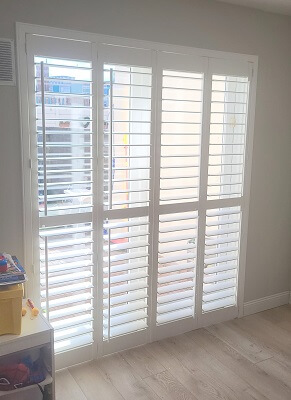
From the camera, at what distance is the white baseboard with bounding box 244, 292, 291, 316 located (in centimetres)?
334

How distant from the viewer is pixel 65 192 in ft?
7.71

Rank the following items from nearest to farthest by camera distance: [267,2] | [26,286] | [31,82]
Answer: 1. [31,82]
2. [26,286]
3. [267,2]

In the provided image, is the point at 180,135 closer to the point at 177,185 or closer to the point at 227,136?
the point at 177,185

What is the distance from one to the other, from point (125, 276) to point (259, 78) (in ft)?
5.68

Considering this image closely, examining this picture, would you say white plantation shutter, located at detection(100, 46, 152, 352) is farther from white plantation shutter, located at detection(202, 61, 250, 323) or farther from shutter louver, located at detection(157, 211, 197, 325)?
white plantation shutter, located at detection(202, 61, 250, 323)

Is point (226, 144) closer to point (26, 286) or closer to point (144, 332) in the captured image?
point (144, 332)

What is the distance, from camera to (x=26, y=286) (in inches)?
92.4

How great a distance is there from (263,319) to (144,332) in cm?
105

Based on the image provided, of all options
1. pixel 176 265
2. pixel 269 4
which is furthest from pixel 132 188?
pixel 269 4

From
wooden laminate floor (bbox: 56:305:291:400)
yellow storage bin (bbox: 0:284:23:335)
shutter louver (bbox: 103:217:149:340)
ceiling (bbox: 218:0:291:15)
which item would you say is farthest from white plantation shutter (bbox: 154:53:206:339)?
yellow storage bin (bbox: 0:284:23:335)

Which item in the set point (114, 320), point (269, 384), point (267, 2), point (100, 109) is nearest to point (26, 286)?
point (114, 320)

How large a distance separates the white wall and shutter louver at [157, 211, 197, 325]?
588mm

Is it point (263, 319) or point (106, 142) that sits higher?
point (106, 142)

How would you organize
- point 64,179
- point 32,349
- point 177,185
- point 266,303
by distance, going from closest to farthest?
point 32,349
point 64,179
point 177,185
point 266,303
